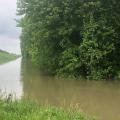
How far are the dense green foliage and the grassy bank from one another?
1377cm

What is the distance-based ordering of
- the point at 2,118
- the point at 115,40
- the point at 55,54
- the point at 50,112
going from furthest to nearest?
1. the point at 55,54
2. the point at 115,40
3. the point at 50,112
4. the point at 2,118

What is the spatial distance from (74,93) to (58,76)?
7636 millimetres

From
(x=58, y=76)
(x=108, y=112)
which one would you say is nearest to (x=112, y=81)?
(x=58, y=76)

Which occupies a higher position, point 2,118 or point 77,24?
point 77,24

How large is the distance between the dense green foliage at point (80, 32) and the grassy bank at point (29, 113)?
1377 centimetres

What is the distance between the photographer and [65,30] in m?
26.8

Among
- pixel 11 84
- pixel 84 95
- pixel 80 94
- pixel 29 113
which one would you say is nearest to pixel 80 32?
pixel 11 84

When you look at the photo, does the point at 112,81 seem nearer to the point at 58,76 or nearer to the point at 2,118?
the point at 58,76

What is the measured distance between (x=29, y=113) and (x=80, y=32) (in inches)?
655

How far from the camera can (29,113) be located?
10914mm

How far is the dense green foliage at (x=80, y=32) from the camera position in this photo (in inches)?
1011

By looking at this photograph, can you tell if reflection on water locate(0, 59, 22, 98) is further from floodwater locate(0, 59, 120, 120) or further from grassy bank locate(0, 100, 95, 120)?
grassy bank locate(0, 100, 95, 120)

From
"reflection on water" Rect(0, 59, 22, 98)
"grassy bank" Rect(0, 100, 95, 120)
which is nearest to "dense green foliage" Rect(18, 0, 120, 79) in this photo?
"reflection on water" Rect(0, 59, 22, 98)

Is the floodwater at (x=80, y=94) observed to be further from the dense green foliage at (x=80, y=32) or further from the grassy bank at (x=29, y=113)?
the grassy bank at (x=29, y=113)
